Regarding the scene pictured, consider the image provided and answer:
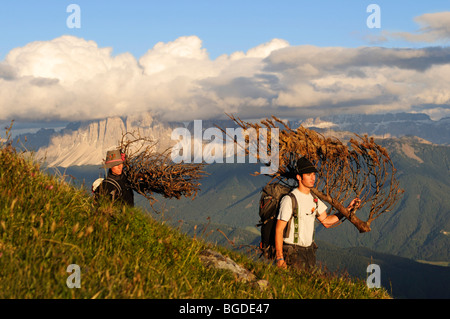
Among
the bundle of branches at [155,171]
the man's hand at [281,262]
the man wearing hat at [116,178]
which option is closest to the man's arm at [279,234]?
the man's hand at [281,262]

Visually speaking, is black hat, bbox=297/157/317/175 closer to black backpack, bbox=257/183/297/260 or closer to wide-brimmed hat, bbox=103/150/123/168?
black backpack, bbox=257/183/297/260

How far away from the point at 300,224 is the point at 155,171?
10.6 feet

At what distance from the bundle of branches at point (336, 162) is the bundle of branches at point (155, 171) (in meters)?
1.42

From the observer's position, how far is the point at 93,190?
8.82m

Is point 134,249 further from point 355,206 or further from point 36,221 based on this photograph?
point 355,206

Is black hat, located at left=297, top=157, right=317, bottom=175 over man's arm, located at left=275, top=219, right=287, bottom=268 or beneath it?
over

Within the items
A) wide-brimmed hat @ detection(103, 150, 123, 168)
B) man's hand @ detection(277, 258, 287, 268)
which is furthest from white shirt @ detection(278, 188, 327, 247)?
wide-brimmed hat @ detection(103, 150, 123, 168)

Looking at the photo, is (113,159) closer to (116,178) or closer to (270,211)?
(116,178)

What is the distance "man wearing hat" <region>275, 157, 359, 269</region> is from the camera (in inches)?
343

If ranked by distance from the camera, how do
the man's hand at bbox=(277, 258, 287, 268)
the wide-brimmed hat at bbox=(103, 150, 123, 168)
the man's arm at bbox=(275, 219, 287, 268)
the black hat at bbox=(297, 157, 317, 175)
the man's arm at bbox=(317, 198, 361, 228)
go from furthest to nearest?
the man's arm at bbox=(317, 198, 361, 228) < the wide-brimmed hat at bbox=(103, 150, 123, 168) < the black hat at bbox=(297, 157, 317, 175) < the man's arm at bbox=(275, 219, 287, 268) < the man's hand at bbox=(277, 258, 287, 268)
